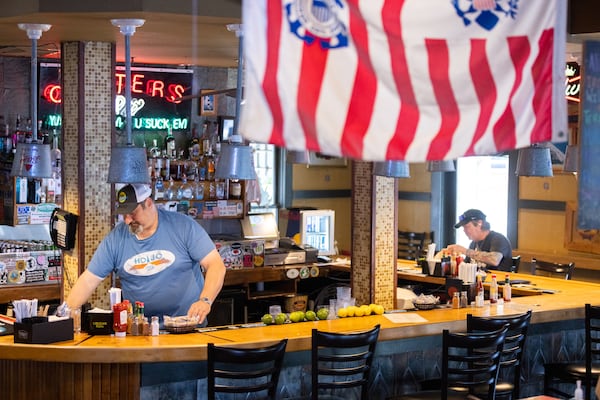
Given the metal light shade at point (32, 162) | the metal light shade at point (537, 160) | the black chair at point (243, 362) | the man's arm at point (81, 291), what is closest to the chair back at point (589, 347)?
the metal light shade at point (537, 160)

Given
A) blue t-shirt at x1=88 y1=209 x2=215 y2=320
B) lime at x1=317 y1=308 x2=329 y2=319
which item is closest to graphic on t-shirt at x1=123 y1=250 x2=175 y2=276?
blue t-shirt at x1=88 y1=209 x2=215 y2=320

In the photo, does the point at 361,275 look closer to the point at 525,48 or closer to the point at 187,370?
the point at 187,370

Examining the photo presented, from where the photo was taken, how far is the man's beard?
21.9 ft

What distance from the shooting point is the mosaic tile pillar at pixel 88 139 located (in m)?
8.27

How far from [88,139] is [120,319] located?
8.46 ft

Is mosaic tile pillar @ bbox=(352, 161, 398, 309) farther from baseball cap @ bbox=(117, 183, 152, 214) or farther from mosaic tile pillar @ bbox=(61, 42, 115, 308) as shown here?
baseball cap @ bbox=(117, 183, 152, 214)

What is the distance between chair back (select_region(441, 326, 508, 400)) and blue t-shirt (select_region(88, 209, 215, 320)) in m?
1.72

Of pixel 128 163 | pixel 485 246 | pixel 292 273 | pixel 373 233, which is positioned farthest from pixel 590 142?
pixel 292 273

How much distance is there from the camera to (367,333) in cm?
614

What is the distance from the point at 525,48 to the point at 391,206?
5.11m

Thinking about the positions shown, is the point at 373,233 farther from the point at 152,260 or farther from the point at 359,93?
Result: the point at 359,93

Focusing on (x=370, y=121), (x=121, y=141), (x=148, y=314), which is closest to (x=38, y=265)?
(x=121, y=141)

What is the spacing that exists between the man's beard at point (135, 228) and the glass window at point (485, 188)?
768cm

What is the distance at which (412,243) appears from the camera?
A: 14.6 metres
